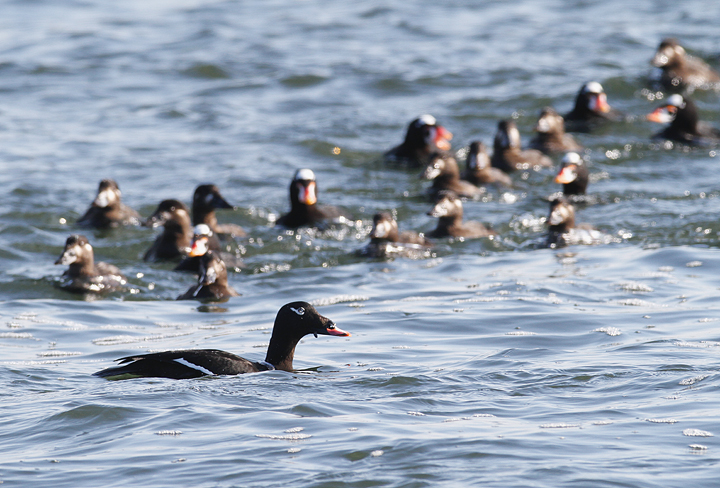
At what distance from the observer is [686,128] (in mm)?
18922

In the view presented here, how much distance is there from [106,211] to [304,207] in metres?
2.70

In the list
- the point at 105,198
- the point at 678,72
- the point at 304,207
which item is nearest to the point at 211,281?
the point at 304,207

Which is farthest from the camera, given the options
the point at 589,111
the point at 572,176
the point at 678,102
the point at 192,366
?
the point at 589,111

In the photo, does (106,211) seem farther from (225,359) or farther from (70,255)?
(225,359)

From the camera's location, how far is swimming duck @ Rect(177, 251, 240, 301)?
1185cm

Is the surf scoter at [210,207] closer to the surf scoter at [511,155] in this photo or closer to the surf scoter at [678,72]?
the surf scoter at [511,155]

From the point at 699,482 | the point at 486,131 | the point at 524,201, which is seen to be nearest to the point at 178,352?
the point at 699,482

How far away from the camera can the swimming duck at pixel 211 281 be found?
1185cm

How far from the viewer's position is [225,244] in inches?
570

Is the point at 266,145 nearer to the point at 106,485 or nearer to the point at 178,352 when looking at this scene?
the point at 178,352

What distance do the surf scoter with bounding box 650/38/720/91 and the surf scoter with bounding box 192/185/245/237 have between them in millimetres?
11397

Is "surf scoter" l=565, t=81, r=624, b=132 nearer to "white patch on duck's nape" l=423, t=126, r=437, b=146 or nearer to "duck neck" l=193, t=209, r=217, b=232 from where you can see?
"white patch on duck's nape" l=423, t=126, r=437, b=146

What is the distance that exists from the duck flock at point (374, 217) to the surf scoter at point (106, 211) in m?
0.01

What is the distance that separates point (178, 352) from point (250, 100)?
49.8 feet
